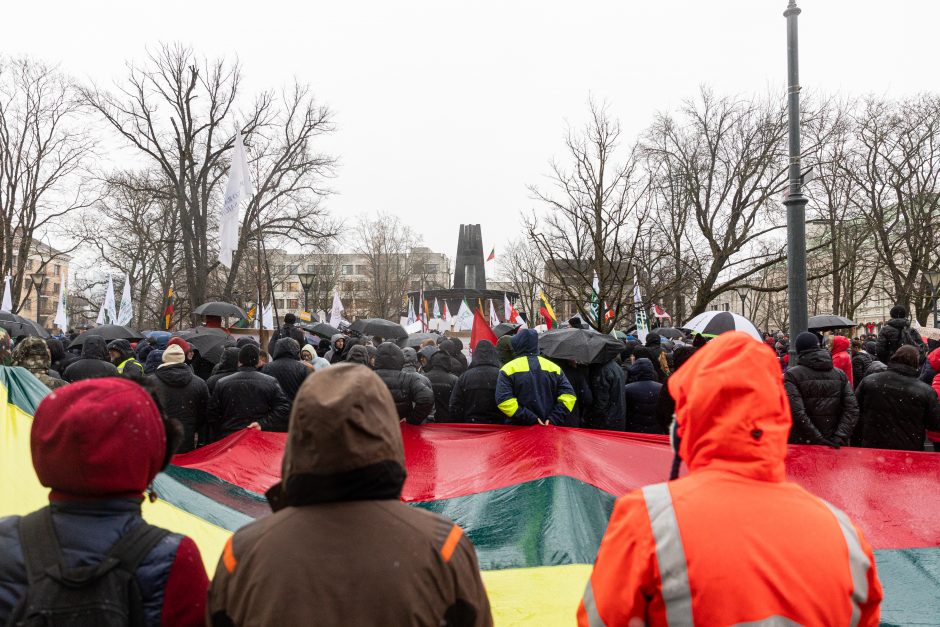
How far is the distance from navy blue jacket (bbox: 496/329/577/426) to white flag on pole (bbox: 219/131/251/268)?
5.37 meters

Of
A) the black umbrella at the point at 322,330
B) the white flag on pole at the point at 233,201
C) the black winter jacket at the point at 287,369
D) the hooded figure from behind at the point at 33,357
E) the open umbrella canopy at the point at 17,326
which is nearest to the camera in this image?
the hooded figure from behind at the point at 33,357

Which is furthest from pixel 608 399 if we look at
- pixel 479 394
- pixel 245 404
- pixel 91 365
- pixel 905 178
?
pixel 905 178

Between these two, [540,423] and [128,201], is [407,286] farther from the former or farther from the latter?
[540,423]

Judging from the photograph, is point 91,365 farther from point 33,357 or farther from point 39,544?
point 39,544

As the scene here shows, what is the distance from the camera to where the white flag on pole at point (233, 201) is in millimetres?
11219

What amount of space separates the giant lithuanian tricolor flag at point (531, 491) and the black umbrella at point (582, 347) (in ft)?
5.29

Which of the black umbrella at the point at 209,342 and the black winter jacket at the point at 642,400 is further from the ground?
the black umbrella at the point at 209,342

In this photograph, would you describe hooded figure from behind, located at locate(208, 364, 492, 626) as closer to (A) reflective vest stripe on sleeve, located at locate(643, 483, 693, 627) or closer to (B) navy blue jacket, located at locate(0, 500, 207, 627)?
(B) navy blue jacket, located at locate(0, 500, 207, 627)

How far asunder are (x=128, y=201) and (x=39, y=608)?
139ft

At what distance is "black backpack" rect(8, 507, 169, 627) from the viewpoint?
185 centimetres

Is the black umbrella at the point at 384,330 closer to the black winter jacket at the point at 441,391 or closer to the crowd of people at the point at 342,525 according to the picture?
the black winter jacket at the point at 441,391

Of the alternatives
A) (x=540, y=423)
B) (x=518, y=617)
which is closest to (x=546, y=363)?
(x=540, y=423)

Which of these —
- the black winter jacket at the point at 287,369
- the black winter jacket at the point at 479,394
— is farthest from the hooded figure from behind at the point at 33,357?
the black winter jacket at the point at 479,394

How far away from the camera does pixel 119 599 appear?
1888 millimetres
